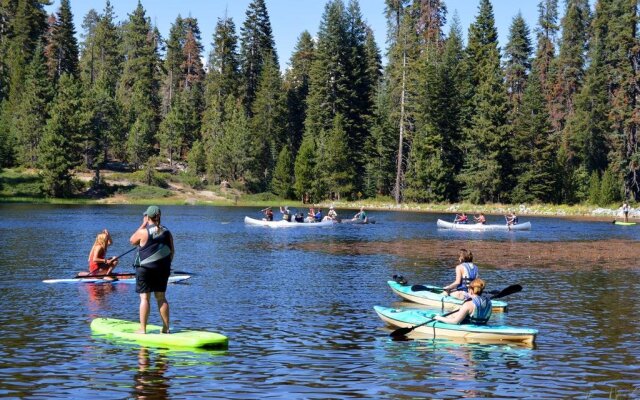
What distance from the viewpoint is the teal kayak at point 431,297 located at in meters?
22.3

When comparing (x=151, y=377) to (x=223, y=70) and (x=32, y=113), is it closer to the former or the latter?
(x=32, y=113)

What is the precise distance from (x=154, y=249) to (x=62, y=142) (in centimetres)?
8135

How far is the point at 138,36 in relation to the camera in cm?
12900

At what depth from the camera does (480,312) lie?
18156 millimetres

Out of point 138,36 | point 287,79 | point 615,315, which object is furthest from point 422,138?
point 615,315

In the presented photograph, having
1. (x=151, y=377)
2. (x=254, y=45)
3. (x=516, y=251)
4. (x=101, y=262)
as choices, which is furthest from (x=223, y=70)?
(x=151, y=377)

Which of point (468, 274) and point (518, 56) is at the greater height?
point (518, 56)

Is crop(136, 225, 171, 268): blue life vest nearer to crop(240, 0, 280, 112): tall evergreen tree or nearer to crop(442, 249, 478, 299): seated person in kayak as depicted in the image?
crop(442, 249, 478, 299): seated person in kayak

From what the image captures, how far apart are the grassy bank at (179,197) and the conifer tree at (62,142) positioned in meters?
1.63

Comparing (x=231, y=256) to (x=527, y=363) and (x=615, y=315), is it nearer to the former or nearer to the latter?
(x=615, y=315)

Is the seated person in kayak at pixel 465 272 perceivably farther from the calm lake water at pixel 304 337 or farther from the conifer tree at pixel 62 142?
the conifer tree at pixel 62 142

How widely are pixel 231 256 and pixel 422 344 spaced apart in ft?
70.1

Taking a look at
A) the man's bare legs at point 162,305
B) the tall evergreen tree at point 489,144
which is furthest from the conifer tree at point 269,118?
the man's bare legs at point 162,305

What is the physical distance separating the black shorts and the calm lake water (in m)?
1.34
